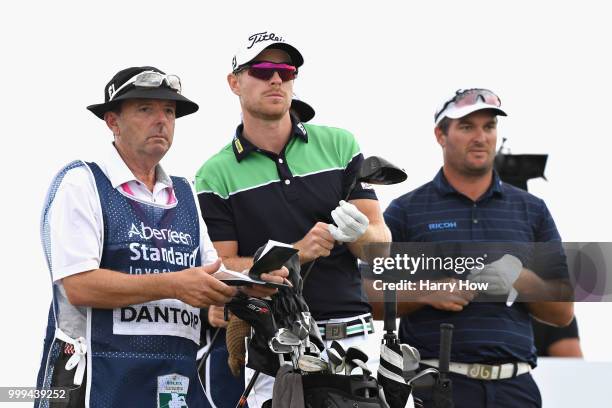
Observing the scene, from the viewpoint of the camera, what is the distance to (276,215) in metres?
6.05

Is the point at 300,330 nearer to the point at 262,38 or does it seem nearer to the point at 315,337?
the point at 315,337

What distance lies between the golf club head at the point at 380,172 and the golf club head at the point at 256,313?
0.76 meters

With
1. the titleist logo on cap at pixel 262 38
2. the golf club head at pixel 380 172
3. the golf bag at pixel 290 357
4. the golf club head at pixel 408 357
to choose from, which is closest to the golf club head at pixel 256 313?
the golf bag at pixel 290 357

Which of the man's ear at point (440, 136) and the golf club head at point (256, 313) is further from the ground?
the man's ear at point (440, 136)

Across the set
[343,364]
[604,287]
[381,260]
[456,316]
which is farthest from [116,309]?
[604,287]

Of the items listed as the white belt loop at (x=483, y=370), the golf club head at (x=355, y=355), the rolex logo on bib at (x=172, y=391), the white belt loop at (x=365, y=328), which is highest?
the white belt loop at (x=365, y=328)

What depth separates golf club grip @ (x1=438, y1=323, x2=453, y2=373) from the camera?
247 inches

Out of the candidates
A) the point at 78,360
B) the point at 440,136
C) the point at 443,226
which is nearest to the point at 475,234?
the point at 443,226

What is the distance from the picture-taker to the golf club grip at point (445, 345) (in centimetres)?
628

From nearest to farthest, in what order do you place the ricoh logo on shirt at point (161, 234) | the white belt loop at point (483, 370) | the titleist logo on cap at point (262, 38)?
1. the ricoh logo on shirt at point (161, 234)
2. the titleist logo on cap at point (262, 38)
3. the white belt loop at point (483, 370)

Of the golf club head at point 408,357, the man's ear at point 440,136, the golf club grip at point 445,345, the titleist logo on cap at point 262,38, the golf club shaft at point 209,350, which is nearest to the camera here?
the golf club head at point 408,357

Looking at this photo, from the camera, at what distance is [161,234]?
202 inches

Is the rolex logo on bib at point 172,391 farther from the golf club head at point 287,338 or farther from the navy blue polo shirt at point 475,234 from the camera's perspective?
the navy blue polo shirt at point 475,234

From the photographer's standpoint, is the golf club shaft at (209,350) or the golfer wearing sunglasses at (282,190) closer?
the golf club shaft at (209,350)
